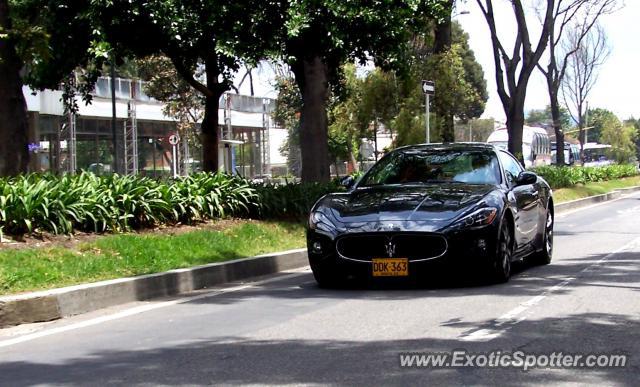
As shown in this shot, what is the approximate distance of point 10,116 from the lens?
12.8 m

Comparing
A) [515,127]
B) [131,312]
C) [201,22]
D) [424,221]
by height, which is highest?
[201,22]

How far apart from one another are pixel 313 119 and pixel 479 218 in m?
8.11

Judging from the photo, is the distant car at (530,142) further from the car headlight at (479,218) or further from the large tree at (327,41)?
the car headlight at (479,218)

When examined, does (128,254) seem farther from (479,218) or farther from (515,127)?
(515,127)

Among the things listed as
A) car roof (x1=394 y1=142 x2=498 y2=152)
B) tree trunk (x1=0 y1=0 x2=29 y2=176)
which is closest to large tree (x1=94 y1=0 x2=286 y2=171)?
tree trunk (x1=0 y1=0 x2=29 y2=176)

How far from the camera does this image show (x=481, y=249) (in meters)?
8.29

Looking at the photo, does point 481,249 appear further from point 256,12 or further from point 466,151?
point 256,12

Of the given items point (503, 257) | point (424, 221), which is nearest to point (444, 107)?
point (503, 257)

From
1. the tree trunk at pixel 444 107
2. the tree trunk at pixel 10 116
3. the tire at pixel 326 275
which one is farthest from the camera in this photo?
the tree trunk at pixel 444 107

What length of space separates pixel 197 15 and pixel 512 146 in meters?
15.9

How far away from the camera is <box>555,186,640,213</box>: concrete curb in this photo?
26.2m

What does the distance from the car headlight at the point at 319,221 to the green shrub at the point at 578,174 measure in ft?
70.0

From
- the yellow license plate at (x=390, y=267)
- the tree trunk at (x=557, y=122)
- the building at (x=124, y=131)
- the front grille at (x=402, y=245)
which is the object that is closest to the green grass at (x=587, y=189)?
the tree trunk at (x=557, y=122)

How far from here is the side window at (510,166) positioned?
993 centimetres
